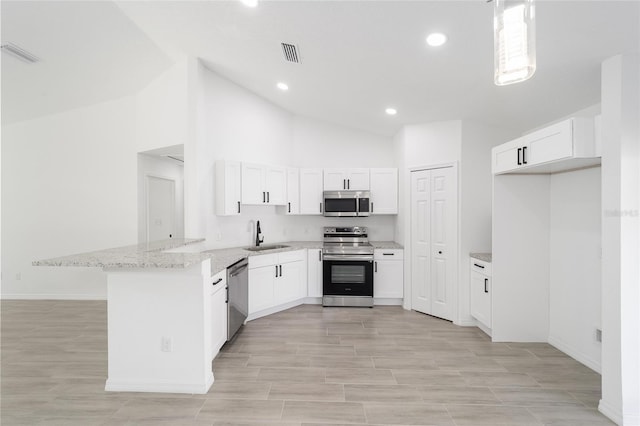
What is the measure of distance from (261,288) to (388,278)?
78.2 inches

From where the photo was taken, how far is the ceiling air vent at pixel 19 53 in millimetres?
3309

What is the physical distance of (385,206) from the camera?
5188 millimetres

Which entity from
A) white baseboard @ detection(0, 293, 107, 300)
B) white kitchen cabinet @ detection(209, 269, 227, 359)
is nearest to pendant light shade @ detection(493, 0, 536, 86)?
white kitchen cabinet @ detection(209, 269, 227, 359)

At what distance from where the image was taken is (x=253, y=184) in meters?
4.62

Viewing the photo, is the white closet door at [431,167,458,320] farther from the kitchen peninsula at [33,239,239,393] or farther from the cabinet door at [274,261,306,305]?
the kitchen peninsula at [33,239,239,393]

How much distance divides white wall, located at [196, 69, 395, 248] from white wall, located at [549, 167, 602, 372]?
2.60 metres

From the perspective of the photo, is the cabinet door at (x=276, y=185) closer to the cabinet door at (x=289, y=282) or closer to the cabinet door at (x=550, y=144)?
the cabinet door at (x=289, y=282)

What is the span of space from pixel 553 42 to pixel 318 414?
3.21 metres

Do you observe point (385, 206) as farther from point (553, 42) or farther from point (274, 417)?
point (274, 417)

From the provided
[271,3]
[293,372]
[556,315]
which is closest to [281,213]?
[293,372]

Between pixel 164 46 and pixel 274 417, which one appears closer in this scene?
pixel 274 417

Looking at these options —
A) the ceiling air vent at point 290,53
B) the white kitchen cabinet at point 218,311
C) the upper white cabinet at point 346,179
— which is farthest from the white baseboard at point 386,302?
the ceiling air vent at point 290,53

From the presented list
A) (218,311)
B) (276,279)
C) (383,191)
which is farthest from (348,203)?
(218,311)

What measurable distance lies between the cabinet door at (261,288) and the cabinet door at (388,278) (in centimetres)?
164
